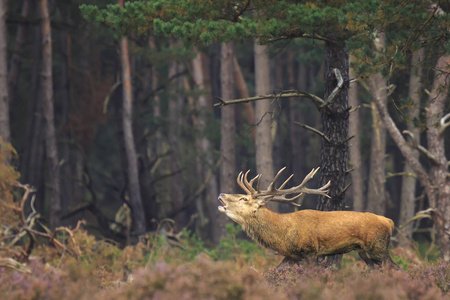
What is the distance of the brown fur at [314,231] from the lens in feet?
33.1

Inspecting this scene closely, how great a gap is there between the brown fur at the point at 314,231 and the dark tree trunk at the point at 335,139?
1.72 meters

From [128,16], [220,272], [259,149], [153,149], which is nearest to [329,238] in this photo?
[220,272]

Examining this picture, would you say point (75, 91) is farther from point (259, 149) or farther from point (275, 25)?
point (275, 25)

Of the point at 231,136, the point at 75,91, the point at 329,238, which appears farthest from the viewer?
the point at 75,91

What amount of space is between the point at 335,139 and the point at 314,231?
241cm

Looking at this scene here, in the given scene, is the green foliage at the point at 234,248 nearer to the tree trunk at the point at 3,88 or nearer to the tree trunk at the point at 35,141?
the tree trunk at the point at 3,88

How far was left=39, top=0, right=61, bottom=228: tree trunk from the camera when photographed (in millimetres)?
21781

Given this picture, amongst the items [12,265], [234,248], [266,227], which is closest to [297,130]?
[234,248]

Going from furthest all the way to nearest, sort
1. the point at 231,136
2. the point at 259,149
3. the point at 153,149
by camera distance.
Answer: the point at 153,149, the point at 231,136, the point at 259,149

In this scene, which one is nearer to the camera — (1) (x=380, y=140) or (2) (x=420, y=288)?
(2) (x=420, y=288)

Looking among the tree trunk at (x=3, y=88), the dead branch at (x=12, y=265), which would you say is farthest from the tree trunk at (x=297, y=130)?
the dead branch at (x=12, y=265)

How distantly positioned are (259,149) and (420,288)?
46.3ft

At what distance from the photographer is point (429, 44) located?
10734mm

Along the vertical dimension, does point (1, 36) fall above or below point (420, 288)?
above
